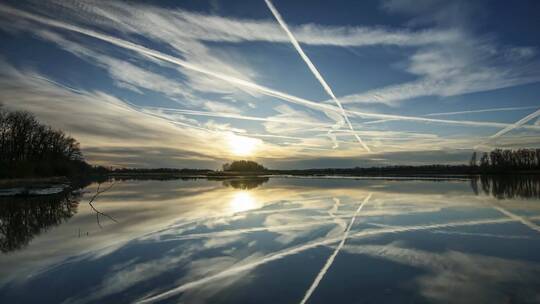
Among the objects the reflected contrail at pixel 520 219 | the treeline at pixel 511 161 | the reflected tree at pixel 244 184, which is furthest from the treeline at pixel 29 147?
the treeline at pixel 511 161

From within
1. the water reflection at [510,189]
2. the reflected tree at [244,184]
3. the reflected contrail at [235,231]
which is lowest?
the reflected contrail at [235,231]

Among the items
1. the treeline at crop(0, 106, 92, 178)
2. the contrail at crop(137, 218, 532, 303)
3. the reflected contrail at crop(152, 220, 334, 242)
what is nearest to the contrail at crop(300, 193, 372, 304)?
the contrail at crop(137, 218, 532, 303)

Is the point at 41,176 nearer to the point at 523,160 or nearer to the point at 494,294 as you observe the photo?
the point at 494,294

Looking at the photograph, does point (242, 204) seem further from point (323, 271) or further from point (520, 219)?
point (520, 219)

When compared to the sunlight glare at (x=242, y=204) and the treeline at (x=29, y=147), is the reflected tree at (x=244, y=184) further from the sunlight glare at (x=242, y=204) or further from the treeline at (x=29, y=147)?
the treeline at (x=29, y=147)

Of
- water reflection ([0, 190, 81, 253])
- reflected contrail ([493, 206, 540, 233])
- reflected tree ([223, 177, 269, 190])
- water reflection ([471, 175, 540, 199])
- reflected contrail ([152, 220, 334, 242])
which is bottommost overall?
water reflection ([0, 190, 81, 253])

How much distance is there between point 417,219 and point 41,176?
60532 millimetres

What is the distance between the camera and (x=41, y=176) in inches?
2108

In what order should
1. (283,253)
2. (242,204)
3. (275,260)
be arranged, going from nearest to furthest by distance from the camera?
1. (275,260)
2. (283,253)
3. (242,204)

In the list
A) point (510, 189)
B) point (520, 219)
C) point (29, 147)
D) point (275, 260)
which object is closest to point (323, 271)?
point (275, 260)

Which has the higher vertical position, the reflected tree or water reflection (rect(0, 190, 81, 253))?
the reflected tree

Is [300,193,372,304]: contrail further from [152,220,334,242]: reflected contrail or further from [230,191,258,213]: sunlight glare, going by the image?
[230,191,258,213]: sunlight glare

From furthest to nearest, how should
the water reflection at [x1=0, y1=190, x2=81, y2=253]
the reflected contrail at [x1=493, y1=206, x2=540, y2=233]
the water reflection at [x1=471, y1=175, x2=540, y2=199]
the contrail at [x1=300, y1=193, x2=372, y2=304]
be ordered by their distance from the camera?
the water reflection at [x1=471, y1=175, x2=540, y2=199]
the reflected contrail at [x1=493, y1=206, x2=540, y2=233]
the water reflection at [x1=0, y1=190, x2=81, y2=253]
the contrail at [x1=300, y1=193, x2=372, y2=304]

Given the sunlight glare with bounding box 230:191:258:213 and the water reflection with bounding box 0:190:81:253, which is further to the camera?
the sunlight glare with bounding box 230:191:258:213
